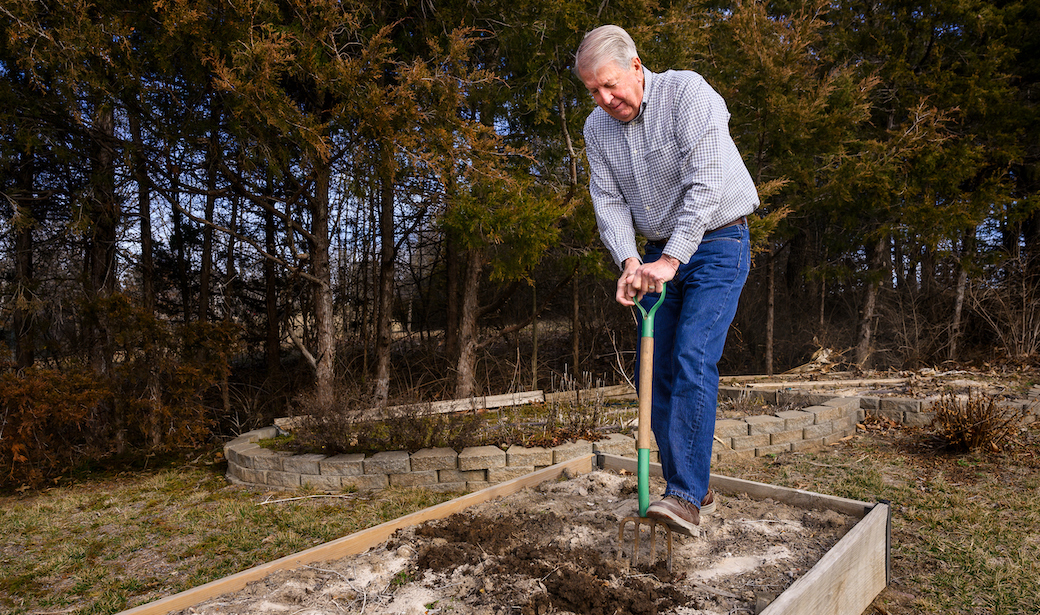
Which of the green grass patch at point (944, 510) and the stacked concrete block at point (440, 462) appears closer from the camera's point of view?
the green grass patch at point (944, 510)

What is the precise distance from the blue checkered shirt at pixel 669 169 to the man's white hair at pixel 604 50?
0.63ft

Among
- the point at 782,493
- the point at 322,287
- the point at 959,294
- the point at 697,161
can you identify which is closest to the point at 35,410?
the point at 322,287

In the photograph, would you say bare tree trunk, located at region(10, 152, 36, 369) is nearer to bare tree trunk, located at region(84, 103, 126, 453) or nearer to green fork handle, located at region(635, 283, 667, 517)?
bare tree trunk, located at region(84, 103, 126, 453)

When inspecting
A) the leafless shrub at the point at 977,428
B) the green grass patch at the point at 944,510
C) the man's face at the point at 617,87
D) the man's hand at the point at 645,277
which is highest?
the man's face at the point at 617,87

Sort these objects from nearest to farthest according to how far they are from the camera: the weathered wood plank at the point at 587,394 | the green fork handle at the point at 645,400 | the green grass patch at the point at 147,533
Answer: the green fork handle at the point at 645,400, the green grass patch at the point at 147,533, the weathered wood plank at the point at 587,394

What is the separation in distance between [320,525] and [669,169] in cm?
278

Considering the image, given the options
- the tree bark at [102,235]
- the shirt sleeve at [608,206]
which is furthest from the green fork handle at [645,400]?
the tree bark at [102,235]

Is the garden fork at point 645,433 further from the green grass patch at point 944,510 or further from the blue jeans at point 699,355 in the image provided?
the green grass patch at point 944,510

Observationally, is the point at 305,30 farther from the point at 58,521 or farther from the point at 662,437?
the point at 662,437

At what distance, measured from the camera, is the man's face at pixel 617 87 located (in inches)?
87.5

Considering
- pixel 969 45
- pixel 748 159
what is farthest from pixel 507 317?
pixel 969 45

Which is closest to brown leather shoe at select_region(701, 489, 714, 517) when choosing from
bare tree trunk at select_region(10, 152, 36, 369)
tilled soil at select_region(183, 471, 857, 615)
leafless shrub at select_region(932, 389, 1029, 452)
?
tilled soil at select_region(183, 471, 857, 615)

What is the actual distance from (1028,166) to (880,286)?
2.70 metres

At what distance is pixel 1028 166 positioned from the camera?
9.30 metres
